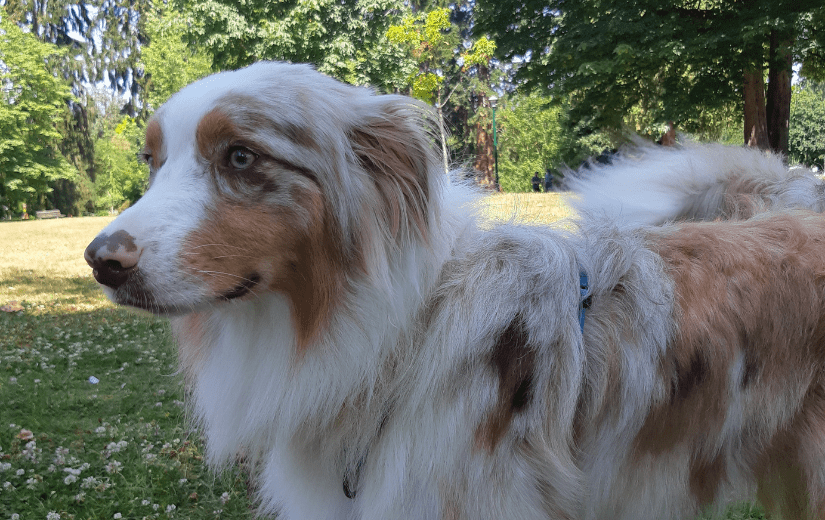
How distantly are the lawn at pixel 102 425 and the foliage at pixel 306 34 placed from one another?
19.0 metres

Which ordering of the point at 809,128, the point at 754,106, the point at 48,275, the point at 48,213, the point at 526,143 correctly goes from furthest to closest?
the point at 809,128
the point at 48,213
the point at 526,143
the point at 754,106
the point at 48,275

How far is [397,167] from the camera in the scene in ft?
7.41

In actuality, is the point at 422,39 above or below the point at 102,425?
above

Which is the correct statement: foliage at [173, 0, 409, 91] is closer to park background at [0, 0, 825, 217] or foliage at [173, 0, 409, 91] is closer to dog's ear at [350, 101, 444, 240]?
park background at [0, 0, 825, 217]

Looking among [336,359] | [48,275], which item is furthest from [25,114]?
[336,359]

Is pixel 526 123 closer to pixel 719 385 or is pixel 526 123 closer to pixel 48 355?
pixel 48 355

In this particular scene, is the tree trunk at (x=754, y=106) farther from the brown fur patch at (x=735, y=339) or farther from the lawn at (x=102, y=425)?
the brown fur patch at (x=735, y=339)

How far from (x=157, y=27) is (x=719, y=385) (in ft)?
103

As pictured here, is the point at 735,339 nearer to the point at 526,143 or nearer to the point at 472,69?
the point at 526,143

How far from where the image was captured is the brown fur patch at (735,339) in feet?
7.39

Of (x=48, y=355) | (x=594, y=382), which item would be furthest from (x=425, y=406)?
(x=48, y=355)

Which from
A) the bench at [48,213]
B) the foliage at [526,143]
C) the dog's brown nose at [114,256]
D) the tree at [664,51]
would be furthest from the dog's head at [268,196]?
the bench at [48,213]

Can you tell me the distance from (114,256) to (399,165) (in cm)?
100

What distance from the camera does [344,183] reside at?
2219 mm
